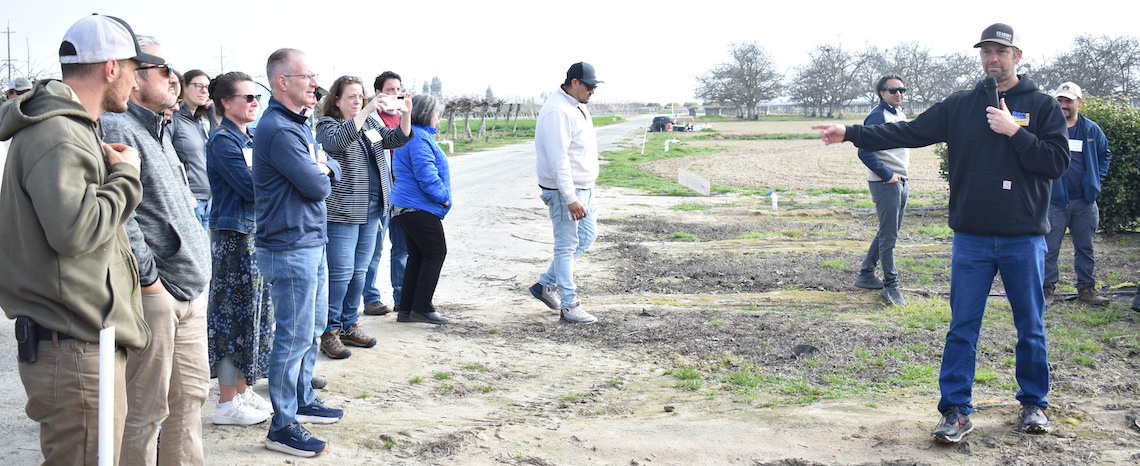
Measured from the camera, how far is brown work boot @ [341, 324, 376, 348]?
239 inches

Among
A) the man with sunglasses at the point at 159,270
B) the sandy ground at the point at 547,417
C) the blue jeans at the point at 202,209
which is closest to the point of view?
the man with sunglasses at the point at 159,270

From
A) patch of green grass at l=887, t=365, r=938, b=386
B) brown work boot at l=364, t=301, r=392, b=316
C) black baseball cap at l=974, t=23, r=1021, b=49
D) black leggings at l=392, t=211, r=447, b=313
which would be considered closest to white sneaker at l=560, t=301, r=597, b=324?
black leggings at l=392, t=211, r=447, b=313

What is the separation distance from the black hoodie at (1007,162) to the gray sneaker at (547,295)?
381 centimetres

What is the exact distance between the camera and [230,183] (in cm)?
462

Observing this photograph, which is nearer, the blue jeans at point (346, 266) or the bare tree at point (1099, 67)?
the blue jeans at point (346, 266)

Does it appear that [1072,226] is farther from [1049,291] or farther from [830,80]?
[830,80]

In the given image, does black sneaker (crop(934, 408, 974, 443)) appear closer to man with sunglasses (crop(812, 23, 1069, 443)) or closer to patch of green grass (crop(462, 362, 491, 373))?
man with sunglasses (crop(812, 23, 1069, 443))

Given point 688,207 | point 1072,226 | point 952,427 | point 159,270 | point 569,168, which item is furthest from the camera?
point 688,207

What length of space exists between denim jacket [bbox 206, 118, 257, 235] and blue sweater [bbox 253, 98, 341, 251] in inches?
21.2

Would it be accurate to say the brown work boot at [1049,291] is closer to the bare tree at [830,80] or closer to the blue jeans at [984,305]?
the blue jeans at [984,305]

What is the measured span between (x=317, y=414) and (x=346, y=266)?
3.88ft

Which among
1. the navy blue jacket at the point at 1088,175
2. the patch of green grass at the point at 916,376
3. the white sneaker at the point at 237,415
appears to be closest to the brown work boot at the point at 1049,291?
the navy blue jacket at the point at 1088,175

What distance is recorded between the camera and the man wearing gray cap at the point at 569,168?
6824mm

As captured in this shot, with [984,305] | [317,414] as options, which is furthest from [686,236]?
[317,414]
